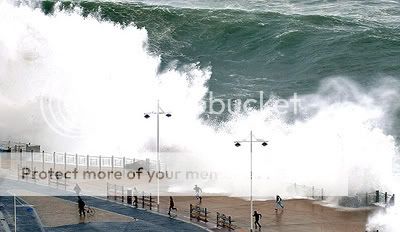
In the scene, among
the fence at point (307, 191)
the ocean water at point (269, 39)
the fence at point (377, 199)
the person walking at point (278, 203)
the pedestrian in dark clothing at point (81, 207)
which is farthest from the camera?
the ocean water at point (269, 39)

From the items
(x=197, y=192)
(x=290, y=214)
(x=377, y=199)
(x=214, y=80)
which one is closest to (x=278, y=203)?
(x=290, y=214)

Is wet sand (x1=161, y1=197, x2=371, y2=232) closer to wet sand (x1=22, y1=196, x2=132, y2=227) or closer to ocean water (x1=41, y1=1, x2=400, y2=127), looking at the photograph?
wet sand (x1=22, y1=196, x2=132, y2=227)

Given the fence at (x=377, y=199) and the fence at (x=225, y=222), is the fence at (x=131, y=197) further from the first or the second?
the fence at (x=377, y=199)

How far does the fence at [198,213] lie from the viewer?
2229 inches

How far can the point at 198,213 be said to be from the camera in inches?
2261

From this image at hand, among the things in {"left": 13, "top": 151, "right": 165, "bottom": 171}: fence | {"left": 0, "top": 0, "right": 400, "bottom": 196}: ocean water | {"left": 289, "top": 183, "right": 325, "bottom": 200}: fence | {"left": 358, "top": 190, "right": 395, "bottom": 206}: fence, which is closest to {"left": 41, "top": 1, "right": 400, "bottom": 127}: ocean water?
{"left": 0, "top": 0, "right": 400, "bottom": 196}: ocean water

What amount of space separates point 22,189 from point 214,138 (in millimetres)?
22611

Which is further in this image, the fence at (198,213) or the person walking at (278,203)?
the person walking at (278,203)

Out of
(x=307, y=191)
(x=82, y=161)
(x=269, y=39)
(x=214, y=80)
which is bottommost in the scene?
(x=307, y=191)

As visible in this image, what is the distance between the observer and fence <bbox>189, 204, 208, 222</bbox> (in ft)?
186

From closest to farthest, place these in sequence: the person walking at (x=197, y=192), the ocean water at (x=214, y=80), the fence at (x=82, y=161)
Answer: the person walking at (x=197, y=192)
the fence at (x=82, y=161)
the ocean water at (x=214, y=80)

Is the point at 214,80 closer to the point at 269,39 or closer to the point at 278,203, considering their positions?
the point at 269,39

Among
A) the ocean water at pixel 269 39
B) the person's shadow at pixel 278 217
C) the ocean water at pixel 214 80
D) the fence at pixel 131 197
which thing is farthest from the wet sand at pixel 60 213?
the ocean water at pixel 269 39

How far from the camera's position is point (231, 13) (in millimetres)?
129500
